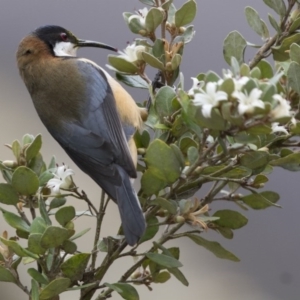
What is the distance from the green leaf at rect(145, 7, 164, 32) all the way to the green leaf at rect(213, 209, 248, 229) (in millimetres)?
316

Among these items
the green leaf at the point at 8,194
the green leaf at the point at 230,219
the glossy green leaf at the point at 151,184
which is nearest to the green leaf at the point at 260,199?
the green leaf at the point at 230,219

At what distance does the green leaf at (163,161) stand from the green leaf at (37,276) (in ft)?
Result: 0.69

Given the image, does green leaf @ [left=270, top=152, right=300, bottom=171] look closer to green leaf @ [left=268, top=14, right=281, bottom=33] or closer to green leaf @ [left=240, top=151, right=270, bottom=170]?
green leaf @ [left=240, top=151, right=270, bottom=170]

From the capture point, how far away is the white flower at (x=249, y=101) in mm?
689

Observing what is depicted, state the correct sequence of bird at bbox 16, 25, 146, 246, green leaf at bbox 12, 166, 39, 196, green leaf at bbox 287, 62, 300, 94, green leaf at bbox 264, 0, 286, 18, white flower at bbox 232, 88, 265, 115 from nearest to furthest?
white flower at bbox 232, 88, 265, 115
green leaf at bbox 287, 62, 300, 94
green leaf at bbox 12, 166, 39, 196
green leaf at bbox 264, 0, 286, 18
bird at bbox 16, 25, 146, 246

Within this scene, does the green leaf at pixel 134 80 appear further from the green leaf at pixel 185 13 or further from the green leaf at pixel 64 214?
the green leaf at pixel 64 214

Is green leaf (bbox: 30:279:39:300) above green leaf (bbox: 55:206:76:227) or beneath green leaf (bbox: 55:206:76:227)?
beneath

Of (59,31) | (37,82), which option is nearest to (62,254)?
(37,82)

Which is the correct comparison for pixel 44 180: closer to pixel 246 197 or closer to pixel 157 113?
pixel 157 113

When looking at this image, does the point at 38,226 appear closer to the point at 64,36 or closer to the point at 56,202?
the point at 56,202

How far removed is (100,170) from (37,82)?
407 mm

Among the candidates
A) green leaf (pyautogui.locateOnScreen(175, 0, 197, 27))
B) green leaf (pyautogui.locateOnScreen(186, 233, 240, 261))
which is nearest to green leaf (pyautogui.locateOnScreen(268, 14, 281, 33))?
green leaf (pyautogui.locateOnScreen(175, 0, 197, 27))

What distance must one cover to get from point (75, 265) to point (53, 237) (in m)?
0.06

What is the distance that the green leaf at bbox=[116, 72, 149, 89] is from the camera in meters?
1.11
